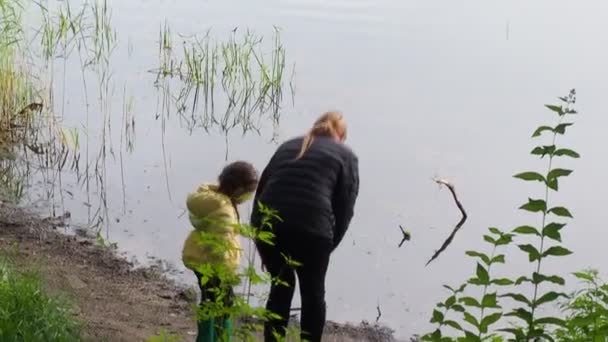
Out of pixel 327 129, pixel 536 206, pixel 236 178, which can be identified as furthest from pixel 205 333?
pixel 536 206

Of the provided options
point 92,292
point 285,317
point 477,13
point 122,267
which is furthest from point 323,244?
point 477,13

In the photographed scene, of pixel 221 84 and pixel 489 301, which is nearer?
pixel 489 301

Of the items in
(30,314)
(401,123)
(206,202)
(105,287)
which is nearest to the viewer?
(30,314)

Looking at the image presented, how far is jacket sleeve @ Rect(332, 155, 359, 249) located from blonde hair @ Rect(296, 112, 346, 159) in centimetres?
15

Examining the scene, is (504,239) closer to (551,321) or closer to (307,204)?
(551,321)

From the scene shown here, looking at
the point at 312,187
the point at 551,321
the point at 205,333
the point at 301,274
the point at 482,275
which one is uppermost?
the point at 482,275

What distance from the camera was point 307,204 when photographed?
15.9ft

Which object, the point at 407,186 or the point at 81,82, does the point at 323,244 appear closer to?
the point at 407,186

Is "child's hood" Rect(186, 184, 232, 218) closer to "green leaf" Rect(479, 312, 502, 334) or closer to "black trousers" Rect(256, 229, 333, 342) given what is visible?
"black trousers" Rect(256, 229, 333, 342)

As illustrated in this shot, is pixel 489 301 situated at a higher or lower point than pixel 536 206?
lower

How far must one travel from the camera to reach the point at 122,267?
7.36 metres

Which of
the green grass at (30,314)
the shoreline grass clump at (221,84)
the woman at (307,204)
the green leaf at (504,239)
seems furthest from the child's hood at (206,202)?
the shoreline grass clump at (221,84)

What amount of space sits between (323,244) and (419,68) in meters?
8.74

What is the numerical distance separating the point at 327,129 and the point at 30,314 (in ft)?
5.39
